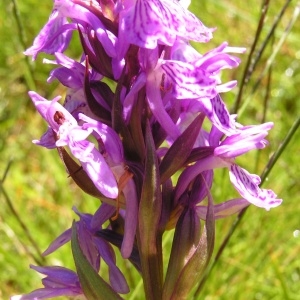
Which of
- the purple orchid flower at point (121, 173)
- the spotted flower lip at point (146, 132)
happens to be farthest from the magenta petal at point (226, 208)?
the purple orchid flower at point (121, 173)

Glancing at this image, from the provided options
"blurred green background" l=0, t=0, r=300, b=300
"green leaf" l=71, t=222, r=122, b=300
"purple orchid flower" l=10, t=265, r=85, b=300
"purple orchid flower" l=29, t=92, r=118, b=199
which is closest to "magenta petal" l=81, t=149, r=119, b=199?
"purple orchid flower" l=29, t=92, r=118, b=199

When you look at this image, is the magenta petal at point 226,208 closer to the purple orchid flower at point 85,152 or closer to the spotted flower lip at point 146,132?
the spotted flower lip at point 146,132

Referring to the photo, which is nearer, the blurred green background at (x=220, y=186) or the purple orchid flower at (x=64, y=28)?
the purple orchid flower at (x=64, y=28)

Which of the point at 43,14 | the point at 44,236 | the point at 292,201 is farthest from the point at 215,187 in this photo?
the point at 43,14

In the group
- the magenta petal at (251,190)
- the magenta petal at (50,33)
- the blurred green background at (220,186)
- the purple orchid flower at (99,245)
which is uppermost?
the magenta petal at (50,33)

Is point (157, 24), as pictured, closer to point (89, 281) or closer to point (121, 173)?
point (121, 173)

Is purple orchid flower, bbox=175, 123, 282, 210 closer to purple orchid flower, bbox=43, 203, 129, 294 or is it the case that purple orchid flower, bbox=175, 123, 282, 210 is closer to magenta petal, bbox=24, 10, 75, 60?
purple orchid flower, bbox=43, 203, 129, 294

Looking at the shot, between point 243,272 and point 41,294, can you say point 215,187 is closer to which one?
point 243,272
